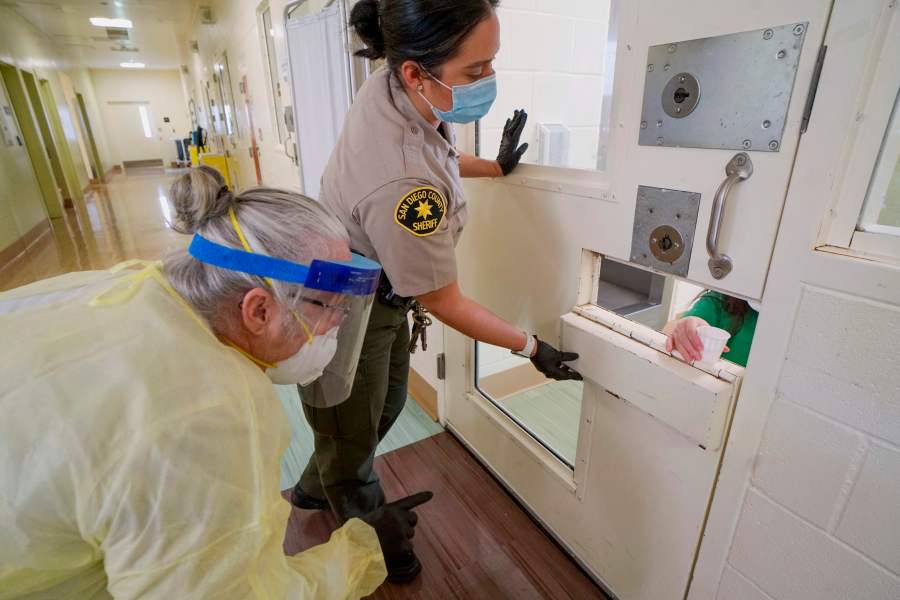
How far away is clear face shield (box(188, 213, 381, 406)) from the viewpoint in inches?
26.2

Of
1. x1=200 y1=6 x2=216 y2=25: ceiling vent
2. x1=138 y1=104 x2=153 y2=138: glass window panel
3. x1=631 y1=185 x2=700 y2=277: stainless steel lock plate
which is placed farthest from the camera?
x1=138 y1=104 x2=153 y2=138: glass window panel

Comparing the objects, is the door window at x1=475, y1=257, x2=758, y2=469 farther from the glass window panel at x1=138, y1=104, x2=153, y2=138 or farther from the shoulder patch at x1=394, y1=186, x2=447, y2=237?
the glass window panel at x1=138, y1=104, x2=153, y2=138

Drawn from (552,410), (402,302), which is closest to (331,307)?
(402,302)

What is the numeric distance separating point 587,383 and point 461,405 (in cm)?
77

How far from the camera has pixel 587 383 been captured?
125 cm

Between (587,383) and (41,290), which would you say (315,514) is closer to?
(587,383)

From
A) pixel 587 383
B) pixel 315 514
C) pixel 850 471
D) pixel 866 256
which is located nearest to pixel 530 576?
pixel 587 383

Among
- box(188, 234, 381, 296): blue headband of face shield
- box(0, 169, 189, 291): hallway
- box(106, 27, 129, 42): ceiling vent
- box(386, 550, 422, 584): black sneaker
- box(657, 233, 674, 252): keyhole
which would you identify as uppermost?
box(106, 27, 129, 42): ceiling vent

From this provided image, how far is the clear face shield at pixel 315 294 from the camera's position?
2.18 ft

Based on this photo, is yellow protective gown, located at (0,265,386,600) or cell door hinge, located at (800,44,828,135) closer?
yellow protective gown, located at (0,265,386,600)

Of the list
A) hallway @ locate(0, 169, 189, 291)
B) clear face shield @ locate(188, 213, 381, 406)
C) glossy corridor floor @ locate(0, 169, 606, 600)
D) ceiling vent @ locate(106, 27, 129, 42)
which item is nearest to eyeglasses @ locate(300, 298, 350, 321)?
clear face shield @ locate(188, 213, 381, 406)

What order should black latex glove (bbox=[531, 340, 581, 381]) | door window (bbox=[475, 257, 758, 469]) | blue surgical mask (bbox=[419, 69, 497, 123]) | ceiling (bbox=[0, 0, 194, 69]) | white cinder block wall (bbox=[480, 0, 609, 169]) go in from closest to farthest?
blue surgical mask (bbox=[419, 69, 497, 123]) → black latex glove (bbox=[531, 340, 581, 381]) → white cinder block wall (bbox=[480, 0, 609, 169]) → door window (bbox=[475, 257, 758, 469]) → ceiling (bbox=[0, 0, 194, 69])

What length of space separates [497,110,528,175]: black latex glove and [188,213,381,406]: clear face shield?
666 mm

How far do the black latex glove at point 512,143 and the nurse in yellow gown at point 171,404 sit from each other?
712 millimetres
